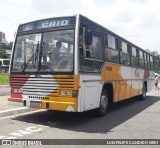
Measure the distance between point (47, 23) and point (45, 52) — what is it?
965 millimetres

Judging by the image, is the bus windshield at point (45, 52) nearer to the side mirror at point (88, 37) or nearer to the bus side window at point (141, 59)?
the side mirror at point (88, 37)

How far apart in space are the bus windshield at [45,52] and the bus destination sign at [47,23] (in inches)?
9.6

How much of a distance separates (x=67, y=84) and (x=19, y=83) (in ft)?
5.99

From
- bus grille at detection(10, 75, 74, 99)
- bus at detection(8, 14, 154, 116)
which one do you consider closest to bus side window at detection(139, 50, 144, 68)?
bus at detection(8, 14, 154, 116)

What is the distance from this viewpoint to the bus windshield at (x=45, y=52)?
9.01 meters

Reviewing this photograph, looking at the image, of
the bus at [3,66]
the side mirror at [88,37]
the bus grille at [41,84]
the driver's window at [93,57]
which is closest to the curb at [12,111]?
the bus grille at [41,84]

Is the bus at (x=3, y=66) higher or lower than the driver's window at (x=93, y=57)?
higher

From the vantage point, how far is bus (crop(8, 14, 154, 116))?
8.88m

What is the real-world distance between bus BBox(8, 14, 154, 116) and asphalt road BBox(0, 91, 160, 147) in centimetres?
54

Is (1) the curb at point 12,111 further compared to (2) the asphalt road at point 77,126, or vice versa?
(1) the curb at point 12,111

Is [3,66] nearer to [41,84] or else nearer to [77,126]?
[41,84]

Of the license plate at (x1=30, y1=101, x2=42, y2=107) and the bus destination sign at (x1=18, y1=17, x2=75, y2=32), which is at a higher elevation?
the bus destination sign at (x1=18, y1=17, x2=75, y2=32)

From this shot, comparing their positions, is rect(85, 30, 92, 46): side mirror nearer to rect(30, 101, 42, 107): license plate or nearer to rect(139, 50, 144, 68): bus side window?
rect(30, 101, 42, 107): license plate

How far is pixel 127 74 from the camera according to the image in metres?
14.2
